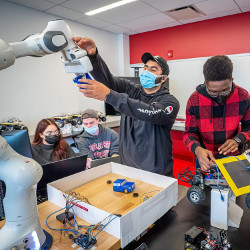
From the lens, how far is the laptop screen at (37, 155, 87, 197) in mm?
1142

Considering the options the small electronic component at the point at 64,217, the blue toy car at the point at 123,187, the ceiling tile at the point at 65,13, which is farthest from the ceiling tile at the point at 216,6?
the small electronic component at the point at 64,217

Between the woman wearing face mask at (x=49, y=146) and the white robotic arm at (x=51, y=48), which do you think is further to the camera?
the woman wearing face mask at (x=49, y=146)

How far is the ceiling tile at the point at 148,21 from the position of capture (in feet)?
12.1

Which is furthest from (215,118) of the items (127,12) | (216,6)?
(127,12)

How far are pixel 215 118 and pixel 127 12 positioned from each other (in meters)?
Answer: 2.62

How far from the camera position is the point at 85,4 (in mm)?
3084

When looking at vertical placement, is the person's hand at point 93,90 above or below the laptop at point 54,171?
above

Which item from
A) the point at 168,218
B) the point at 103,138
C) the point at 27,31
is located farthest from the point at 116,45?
the point at 168,218

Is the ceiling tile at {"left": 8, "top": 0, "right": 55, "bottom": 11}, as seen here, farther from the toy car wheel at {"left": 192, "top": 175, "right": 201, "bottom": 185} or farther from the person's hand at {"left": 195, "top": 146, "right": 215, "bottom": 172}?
the toy car wheel at {"left": 192, "top": 175, "right": 201, "bottom": 185}

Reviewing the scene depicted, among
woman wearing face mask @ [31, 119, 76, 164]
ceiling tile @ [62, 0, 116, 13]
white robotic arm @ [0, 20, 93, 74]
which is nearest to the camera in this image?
white robotic arm @ [0, 20, 93, 74]

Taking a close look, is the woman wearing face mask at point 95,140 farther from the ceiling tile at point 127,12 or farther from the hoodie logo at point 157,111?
the ceiling tile at point 127,12

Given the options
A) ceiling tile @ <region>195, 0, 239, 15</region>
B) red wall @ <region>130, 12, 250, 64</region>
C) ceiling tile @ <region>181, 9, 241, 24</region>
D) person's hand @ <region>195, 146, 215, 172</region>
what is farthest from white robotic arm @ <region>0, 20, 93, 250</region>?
red wall @ <region>130, 12, 250, 64</region>

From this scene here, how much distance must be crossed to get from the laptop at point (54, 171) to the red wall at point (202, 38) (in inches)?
142

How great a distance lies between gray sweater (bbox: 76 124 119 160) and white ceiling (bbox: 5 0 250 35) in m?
1.84
